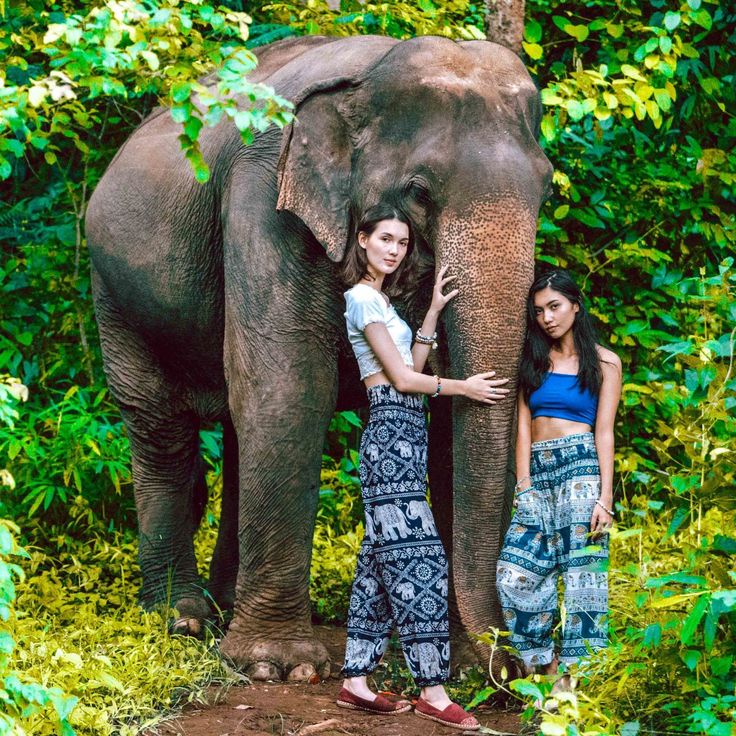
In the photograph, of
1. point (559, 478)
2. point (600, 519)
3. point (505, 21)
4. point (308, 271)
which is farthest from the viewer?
point (505, 21)

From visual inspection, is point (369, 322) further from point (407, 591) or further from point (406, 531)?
point (407, 591)

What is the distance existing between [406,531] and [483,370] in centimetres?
59

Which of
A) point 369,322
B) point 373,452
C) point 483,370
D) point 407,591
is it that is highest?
point 369,322

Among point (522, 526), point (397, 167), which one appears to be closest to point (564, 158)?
point (397, 167)

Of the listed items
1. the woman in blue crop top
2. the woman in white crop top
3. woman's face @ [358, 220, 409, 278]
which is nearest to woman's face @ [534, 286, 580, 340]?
the woman in blue crop top

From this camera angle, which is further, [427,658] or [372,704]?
[372,704]

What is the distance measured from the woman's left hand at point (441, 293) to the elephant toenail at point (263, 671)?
1531mm

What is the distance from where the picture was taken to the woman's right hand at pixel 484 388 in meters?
4.78

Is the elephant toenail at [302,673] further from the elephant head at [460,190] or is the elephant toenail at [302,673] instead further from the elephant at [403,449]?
the elephant at [403,449]

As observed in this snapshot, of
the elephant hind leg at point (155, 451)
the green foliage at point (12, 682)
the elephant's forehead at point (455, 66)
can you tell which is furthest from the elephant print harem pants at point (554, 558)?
the elephant hind leg at point (155, 451)

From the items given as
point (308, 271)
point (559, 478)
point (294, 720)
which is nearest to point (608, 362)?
point (559, 478)

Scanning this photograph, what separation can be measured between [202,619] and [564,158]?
123 inches

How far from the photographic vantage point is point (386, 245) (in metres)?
4.93

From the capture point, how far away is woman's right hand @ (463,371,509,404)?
4777mm
